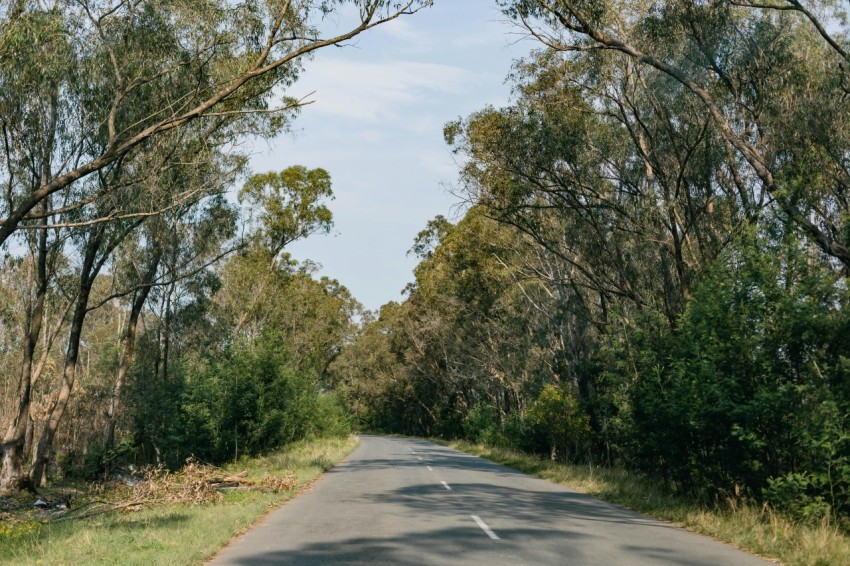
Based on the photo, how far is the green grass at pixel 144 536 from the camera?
8648 millimetres

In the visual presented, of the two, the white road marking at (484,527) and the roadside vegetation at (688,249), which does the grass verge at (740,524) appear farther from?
the white road marking at (484,527)

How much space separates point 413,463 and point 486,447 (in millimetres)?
14613

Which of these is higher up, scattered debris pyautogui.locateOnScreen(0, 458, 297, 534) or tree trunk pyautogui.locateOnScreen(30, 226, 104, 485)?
tree trunk pyautogui.locateOnScreen(30, 226, 104, 485)

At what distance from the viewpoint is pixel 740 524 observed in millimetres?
11359

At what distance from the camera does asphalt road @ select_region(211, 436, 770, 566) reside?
890 cm

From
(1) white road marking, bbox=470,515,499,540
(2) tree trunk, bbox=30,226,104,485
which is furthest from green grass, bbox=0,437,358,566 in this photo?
(2) tree trunk, bbox=30,226,104,485

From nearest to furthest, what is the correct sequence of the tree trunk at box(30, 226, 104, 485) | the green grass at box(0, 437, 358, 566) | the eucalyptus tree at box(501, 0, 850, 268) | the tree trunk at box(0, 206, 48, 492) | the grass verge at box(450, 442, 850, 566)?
the green grass at box(0, 437, 358, 566), the grass verge at box(450, 442, 850, 566), the eucalyptus tree at box(501, 0, 850, 268), the tree trunk at box(0, 206, 48, 492), the tree trunk at box(30, 226, 104, 485)

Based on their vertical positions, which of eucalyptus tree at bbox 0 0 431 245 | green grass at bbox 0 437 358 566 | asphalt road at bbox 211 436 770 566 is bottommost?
green grass at bbox 0 437 358 566

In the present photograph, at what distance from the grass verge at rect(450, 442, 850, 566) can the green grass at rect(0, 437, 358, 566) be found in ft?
22.9

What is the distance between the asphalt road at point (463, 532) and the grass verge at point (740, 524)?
374 millimetres

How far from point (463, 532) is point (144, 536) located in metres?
4.33

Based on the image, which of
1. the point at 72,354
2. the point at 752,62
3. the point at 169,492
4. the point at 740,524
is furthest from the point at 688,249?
the point at 72,354

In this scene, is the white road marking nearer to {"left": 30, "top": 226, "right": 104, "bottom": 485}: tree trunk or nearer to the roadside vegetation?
the roadside vegetation

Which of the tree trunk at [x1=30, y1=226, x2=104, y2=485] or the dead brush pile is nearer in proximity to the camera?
the dead brush pile
